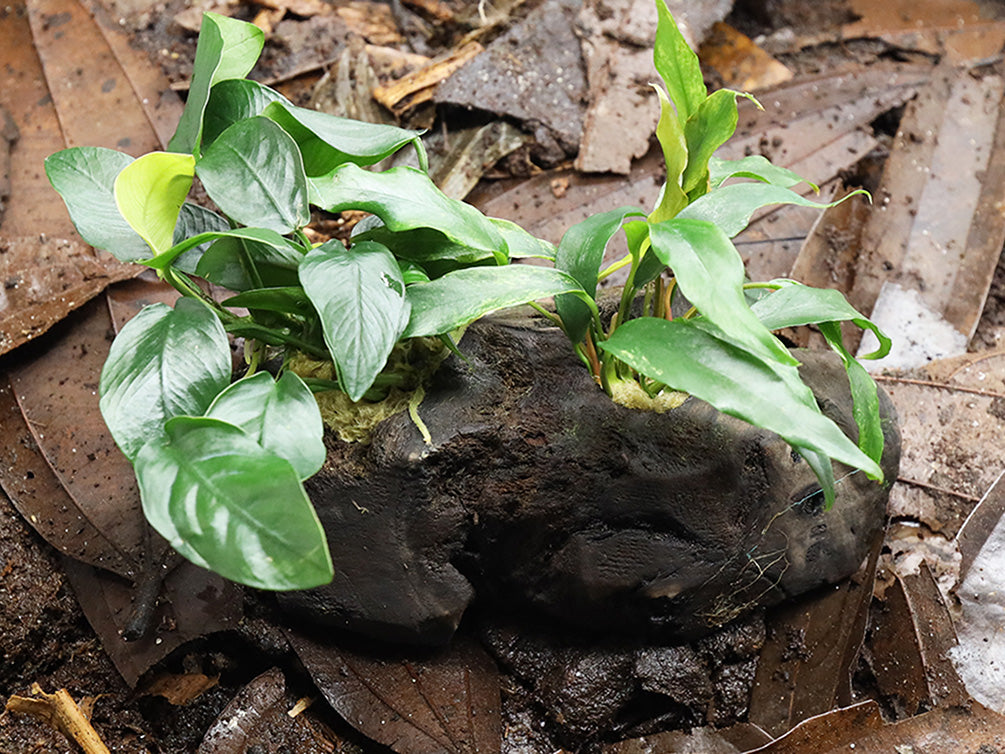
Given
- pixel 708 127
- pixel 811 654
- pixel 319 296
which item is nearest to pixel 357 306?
pixel 319 296

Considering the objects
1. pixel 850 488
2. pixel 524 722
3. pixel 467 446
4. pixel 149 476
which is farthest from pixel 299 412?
pixel 850 488

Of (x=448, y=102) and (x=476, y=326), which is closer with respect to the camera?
(x=476, y=326)

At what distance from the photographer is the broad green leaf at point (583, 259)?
147cm

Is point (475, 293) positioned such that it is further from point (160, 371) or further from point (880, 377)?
point (880, 377)

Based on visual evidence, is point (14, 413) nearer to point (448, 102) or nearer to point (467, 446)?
point (467, 446)

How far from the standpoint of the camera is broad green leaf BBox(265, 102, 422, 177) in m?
1.51

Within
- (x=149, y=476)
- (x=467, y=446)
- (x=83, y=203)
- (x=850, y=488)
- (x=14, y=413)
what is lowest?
(x=14, y=413)

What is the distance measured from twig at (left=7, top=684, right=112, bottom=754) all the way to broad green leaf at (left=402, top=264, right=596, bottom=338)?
3.01 feet

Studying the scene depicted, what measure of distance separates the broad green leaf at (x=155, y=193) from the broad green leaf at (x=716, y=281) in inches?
30.0

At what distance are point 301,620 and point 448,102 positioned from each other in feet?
4.83

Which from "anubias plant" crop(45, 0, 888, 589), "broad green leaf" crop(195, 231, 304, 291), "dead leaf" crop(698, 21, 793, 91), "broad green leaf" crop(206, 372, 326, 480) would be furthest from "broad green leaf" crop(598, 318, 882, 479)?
"dead leaf" crop(698, 21, 793, 91)

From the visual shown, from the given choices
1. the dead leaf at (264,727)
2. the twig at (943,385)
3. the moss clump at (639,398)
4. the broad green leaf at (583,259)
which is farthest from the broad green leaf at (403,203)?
the twig at (943,385)

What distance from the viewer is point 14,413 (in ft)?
5.99

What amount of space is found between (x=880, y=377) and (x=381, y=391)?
4.17 feet
